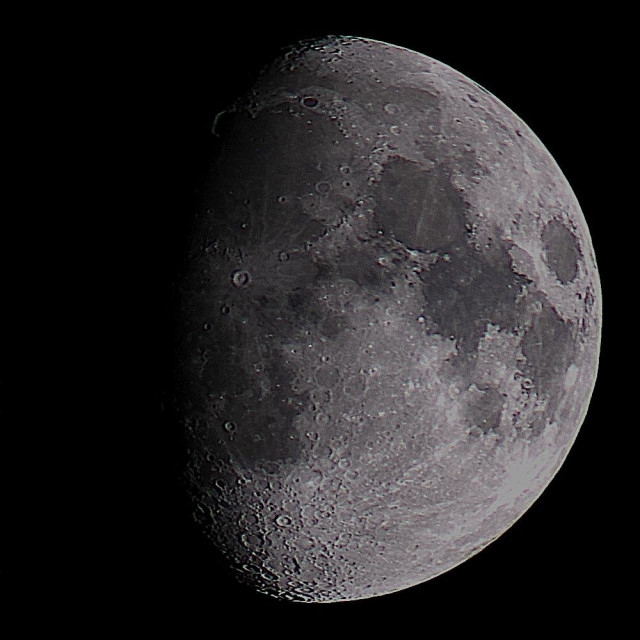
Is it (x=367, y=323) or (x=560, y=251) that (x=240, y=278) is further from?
(x=560, y=251)

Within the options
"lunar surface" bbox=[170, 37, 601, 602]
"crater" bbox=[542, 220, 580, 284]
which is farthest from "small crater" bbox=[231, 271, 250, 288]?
"crater" bbox=[542, 220, 580, 284]

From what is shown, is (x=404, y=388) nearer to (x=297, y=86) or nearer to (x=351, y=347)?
(x=351, y=347)

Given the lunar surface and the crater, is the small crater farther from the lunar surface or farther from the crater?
the crater

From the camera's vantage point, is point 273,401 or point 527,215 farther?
point 527,215

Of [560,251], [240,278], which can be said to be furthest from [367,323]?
[560,251]

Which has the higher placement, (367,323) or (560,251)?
(560,251)

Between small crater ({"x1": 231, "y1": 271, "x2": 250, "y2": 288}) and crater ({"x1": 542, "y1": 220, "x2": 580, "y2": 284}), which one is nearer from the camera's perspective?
small crater ({"x1": 231, "y1": 271, "x2": 250, "y2": 288})

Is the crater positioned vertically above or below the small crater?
above

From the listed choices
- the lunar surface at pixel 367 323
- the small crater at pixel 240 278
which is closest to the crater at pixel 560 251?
the lunar surface at pixel 367 323

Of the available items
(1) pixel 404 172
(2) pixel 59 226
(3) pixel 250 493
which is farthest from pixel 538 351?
(2) pixel 59 226
